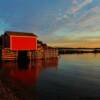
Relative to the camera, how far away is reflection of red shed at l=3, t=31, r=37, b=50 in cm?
5844

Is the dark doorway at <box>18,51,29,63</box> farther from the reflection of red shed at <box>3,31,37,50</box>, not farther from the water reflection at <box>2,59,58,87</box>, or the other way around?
the water reflection at <box>2,59,58,87</box>

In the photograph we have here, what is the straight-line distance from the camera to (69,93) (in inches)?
766

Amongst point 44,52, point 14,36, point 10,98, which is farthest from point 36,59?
point 10,98

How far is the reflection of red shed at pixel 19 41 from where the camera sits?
5844 centimetres

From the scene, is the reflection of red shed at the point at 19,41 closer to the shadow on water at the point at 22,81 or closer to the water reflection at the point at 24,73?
the water reflection at the point at 24,73

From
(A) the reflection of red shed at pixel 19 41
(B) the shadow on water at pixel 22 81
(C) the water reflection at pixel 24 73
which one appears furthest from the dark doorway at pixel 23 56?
(B) the shadow on water at pixel 22 81

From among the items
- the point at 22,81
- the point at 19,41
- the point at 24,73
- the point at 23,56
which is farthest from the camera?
the point at 23,56

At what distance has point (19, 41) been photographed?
193 feet

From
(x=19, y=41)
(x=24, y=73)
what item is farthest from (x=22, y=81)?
(x=19, y=41)

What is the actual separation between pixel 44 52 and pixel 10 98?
59470 millimetres

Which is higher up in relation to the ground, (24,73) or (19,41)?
(19,41)

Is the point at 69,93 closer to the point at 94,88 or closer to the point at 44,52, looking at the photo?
the point at 94,88

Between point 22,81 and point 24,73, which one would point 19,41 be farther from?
point 22,81

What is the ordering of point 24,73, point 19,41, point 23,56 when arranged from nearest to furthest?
point 24,73
point 19,41
point 23,56
